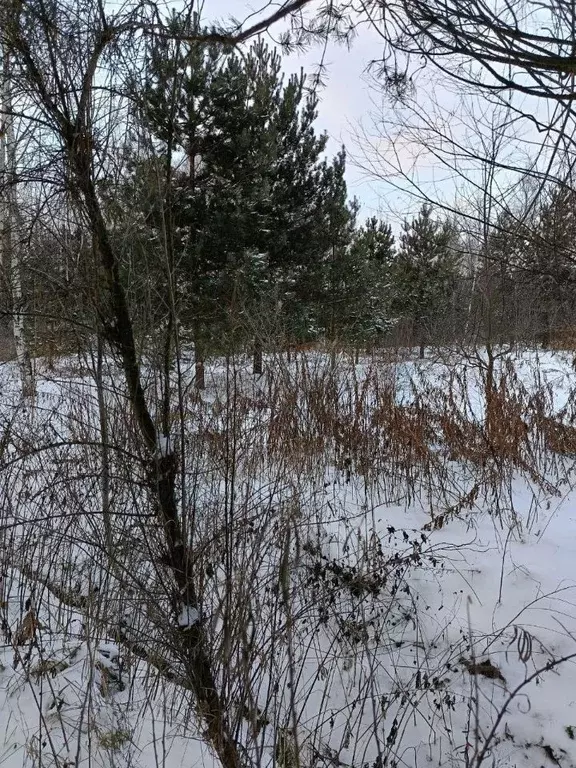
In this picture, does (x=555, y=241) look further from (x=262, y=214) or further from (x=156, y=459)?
(x=262, y=214)

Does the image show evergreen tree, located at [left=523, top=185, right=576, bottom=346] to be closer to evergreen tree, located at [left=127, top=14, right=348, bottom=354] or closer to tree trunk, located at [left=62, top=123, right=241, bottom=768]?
tree trunk, located at [left=62, top=123, right=241, bottom=768]

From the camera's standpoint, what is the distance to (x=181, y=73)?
1.12 meters

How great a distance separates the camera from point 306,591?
2418mm

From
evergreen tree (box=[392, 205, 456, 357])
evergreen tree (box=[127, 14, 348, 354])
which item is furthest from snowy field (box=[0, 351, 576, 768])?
evergreen tree (box=[392, 205, 456, 357])

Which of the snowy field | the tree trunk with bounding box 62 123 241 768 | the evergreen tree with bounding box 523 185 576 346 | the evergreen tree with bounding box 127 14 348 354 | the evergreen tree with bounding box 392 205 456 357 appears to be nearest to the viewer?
the tree trunk with bounding box 62 123 241 768

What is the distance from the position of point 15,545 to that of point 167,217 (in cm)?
228

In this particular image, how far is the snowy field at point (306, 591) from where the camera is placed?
1381mm

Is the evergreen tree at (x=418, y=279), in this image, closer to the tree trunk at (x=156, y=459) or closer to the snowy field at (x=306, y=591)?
the snowy field at (x=306, y=591)

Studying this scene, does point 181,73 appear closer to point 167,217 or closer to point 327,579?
point 167,217

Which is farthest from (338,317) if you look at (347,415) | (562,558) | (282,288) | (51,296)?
(51,296)

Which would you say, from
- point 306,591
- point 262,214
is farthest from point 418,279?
point 306,591

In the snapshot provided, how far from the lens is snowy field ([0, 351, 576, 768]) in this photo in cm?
138

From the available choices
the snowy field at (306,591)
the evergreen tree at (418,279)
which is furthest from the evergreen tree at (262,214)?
the evergreen tree at (418,279)

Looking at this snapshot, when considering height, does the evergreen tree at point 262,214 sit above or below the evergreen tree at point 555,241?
above
